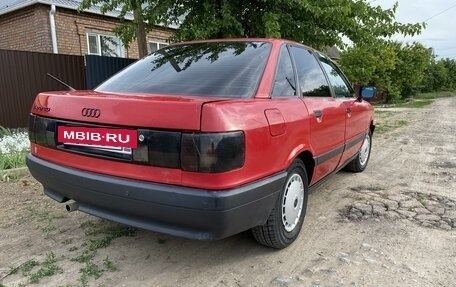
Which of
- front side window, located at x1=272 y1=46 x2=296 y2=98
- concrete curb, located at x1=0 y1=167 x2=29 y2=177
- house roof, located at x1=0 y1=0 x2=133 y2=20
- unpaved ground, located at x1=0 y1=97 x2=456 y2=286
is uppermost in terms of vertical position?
house roof, located at x1=0 y1=0 x2=133 y2=20

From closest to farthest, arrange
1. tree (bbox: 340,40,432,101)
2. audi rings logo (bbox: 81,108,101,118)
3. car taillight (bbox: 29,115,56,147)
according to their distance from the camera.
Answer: audi rings logo (bbox: 81,108,101,118) < car taillight (bbox: 29,115,56,147) < tree (bbox: 340,40,432,101)

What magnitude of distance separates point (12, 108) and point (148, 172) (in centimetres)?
798

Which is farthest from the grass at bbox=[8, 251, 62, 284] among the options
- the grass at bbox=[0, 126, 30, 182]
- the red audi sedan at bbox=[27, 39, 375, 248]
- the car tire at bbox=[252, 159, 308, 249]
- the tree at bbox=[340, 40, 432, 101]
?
the tree at bbox=[340, 40, 432, 101]

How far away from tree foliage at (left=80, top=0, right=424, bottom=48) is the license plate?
4114mm

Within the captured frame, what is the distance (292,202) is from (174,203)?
1.12 m

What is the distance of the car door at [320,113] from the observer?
3365 mm

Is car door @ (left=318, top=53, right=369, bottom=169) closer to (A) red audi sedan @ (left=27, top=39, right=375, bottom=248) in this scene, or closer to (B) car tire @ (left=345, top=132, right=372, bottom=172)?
(B) car tire @ (left=345, top=132, right=372, bottom=172)

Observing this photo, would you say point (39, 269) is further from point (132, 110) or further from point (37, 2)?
point (37, 2)

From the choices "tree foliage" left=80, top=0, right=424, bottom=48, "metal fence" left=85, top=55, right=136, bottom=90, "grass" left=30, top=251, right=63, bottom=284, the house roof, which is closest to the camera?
"grass" left=30, top=251, right=63, bottom=284

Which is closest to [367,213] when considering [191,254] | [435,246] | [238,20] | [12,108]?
[435,246]

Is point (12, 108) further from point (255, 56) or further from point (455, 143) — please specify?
point (455, 143)

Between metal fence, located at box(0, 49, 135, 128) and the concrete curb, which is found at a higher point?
metal fence, located at box(0, 49, 135, 128)

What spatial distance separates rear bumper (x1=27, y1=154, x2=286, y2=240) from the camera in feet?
7.46

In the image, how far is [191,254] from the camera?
305 cm
